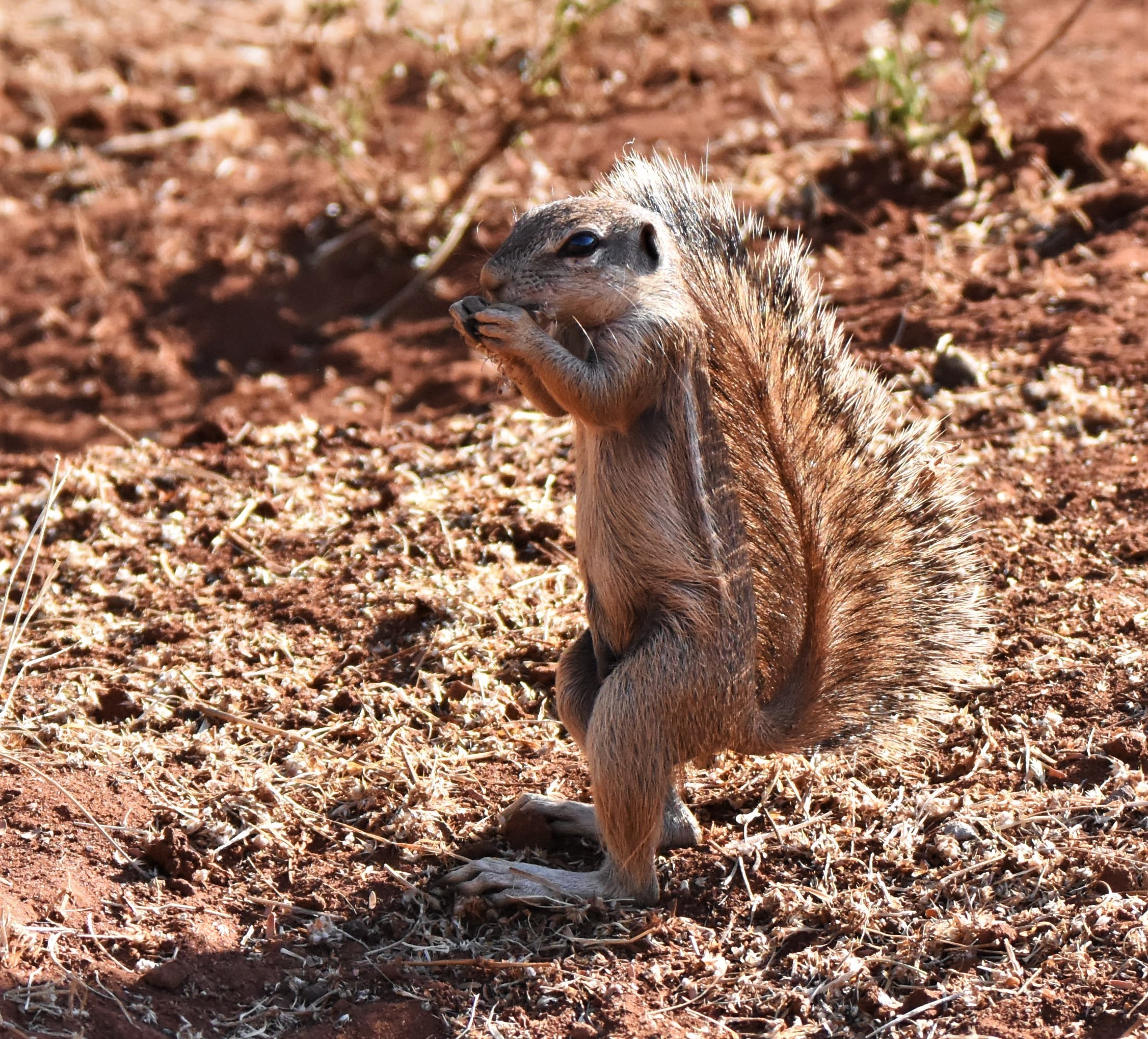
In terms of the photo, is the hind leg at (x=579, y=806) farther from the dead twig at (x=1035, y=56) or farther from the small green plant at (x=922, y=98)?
the dead twig at (x=1035, y=56)

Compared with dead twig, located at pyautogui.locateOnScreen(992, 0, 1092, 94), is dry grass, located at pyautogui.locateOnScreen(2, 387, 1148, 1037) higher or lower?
lower

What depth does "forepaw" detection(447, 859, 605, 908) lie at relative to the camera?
4.30 meters

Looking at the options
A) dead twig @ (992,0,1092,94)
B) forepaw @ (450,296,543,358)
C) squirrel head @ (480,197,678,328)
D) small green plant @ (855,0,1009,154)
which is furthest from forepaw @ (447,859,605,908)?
dead twig @ (992,0,1092,94)

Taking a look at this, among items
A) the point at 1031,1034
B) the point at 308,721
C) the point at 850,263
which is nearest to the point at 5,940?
the point at 308,721

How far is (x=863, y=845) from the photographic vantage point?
446 cm

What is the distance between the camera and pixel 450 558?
5844 millimetres

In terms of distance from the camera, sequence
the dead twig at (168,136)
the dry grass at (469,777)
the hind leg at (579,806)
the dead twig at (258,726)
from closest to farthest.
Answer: the dry grass at (469,777) < the hind leg at (579,806) < the dead twig at (258,726) < the dead twig at (168,136)

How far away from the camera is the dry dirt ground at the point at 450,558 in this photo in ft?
13.0

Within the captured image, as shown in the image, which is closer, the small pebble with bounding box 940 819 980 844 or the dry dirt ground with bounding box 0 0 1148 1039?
the dry dirt ground with bounding box 0 0 1148 1039

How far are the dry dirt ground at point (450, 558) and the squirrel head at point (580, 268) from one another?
1603 millimetres

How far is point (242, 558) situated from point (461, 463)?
43.5 inches

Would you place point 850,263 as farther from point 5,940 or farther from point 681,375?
point 5,940

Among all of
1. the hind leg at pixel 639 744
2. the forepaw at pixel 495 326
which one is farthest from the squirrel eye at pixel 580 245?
the hind leg at pixel 639 744

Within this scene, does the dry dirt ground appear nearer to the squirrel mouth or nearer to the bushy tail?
the bushy tail
